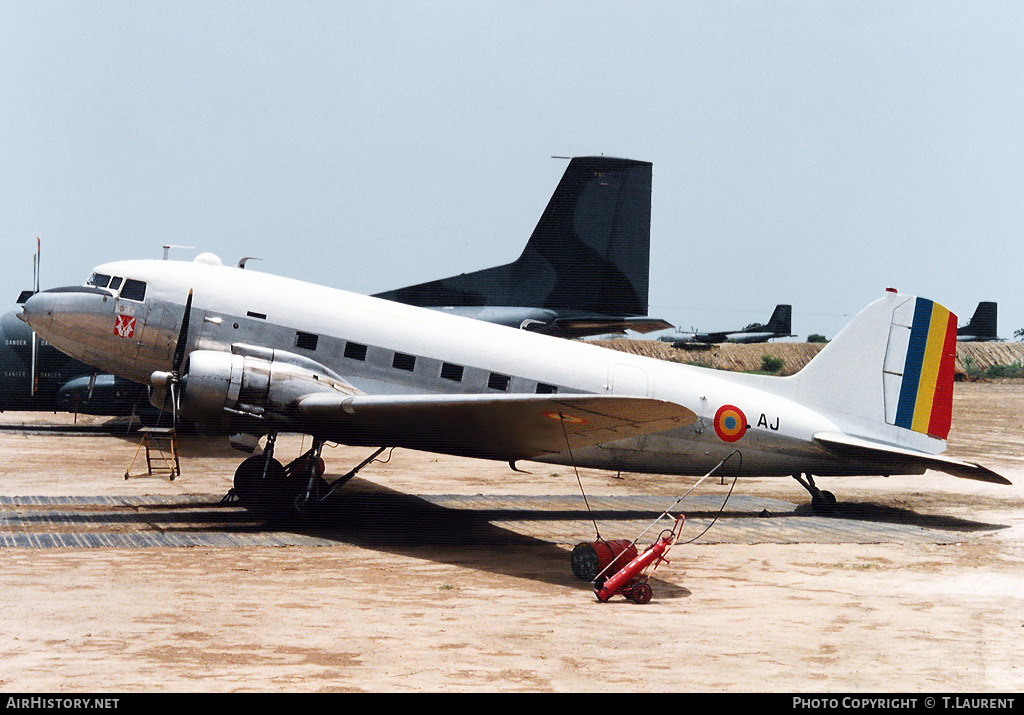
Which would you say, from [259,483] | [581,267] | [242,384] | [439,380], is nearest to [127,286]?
[242,384]

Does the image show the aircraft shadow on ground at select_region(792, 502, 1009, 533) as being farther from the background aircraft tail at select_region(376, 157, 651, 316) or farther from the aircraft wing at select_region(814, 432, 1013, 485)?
the background aircraft tail at select_region(376, 157, 651, 316)

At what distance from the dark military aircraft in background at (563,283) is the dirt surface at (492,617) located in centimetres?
1279

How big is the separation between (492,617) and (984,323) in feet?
259

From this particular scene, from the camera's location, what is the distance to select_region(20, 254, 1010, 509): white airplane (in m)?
13.2

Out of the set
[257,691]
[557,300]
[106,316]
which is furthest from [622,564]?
[557,300]

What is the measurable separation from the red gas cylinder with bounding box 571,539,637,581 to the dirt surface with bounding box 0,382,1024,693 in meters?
0.49

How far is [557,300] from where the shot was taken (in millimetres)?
28094

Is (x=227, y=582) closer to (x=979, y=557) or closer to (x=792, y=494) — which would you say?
(x=979, y=557)

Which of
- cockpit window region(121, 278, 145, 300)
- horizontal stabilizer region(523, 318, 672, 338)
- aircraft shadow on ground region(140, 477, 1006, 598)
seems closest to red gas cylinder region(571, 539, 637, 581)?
aircraft shadow on ground region(140, 477, 1006, 598)

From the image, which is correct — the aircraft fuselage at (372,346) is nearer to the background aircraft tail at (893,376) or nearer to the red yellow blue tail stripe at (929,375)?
the background aircraft tail at (893,376)

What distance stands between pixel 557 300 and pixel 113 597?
20.1 m

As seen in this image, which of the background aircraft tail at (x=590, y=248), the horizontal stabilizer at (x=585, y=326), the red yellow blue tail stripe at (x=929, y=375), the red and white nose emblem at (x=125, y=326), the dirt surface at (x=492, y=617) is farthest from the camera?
the background aircraft tail at (x=590, y=248)

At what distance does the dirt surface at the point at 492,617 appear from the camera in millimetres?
7035

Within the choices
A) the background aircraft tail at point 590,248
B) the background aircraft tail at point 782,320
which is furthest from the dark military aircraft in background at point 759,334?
the background aircraft tail at point 590,248
